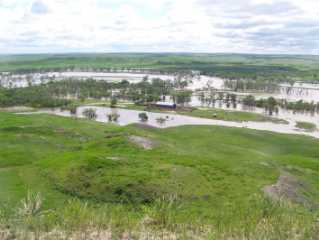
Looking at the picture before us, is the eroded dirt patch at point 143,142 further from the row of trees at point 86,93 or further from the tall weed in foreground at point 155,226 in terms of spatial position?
the row of trees at point 86,93

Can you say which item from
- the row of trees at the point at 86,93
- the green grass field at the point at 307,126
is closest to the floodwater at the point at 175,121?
the green grass field at the point at 307,126

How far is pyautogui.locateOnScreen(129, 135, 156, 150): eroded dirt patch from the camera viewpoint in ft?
116

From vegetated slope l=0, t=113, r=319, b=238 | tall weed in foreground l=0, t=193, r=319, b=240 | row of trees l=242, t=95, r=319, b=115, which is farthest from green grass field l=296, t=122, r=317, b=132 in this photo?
tall weed in foreground l=0, t=193, r=319, b=240

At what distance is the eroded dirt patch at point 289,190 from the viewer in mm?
24013

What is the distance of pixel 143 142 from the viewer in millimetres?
36594

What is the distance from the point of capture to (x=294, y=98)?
401 feet

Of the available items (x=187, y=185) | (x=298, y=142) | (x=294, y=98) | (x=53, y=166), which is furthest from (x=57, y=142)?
(x=294, y=98)

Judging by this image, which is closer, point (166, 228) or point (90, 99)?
point (166, 228)

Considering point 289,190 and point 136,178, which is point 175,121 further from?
point 136,178

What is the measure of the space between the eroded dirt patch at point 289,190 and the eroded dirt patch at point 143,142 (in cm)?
1259

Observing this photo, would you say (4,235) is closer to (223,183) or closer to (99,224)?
(99,224)

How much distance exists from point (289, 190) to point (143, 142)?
1539 cm

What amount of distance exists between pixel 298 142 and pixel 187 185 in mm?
36530

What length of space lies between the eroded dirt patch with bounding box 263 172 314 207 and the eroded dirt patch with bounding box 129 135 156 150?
496 inches
